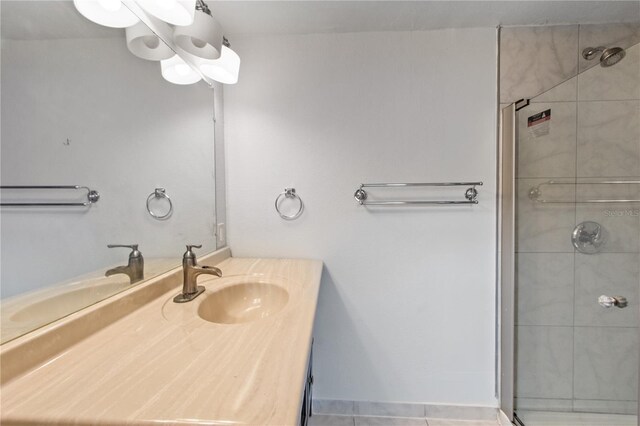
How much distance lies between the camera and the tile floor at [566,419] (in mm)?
1204

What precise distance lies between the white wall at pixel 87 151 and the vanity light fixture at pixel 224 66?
0.16 meters

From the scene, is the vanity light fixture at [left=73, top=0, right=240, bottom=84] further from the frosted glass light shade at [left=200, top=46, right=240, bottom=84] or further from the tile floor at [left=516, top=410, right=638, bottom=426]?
the tile floor at [left=516, top=410, right=638, bottom=426]

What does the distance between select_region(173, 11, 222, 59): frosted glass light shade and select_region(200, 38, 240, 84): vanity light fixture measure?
6 centimetres

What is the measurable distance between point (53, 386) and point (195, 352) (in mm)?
237

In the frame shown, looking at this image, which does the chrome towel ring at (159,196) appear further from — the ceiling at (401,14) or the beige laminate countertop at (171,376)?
the ceiling at (401,14)

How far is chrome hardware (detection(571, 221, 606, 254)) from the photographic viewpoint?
46.9 inches

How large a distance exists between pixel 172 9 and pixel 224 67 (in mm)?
284

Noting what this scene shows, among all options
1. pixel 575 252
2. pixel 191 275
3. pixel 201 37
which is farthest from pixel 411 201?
pixel 201 37

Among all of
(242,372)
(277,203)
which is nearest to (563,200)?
(277,203)

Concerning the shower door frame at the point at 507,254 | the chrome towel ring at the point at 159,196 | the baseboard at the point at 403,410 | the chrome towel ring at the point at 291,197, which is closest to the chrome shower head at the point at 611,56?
the shower door frame at the point at 507,254

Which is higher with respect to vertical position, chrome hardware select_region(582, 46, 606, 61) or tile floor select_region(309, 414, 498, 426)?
chrome hardware select_region(582, 46, 606, 61)

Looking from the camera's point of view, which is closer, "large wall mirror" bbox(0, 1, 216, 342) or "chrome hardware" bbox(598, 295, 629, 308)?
"large wall mirror" bbox(0, 1, 216, 342)

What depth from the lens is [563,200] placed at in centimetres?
123

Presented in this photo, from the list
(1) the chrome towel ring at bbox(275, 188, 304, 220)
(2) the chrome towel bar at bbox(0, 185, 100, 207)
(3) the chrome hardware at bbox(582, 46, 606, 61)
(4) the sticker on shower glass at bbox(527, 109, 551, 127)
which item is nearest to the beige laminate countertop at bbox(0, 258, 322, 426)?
(2) the chrome towel bar at bbox(0, 185, 100, 207)
